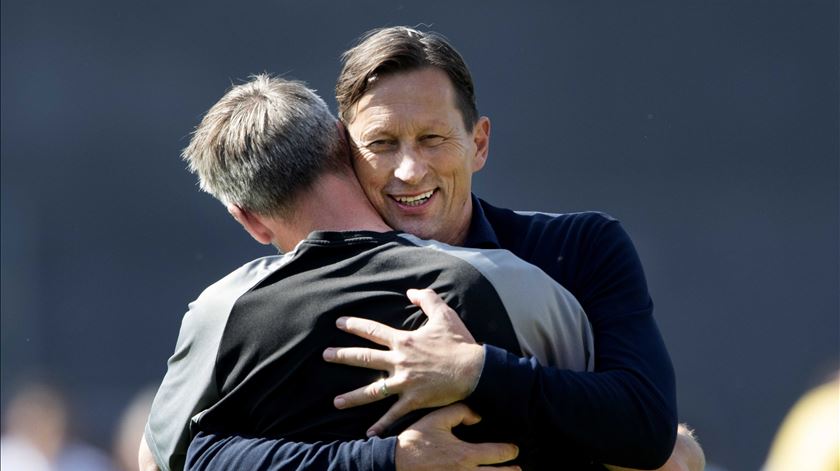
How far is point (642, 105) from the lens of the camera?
23.4 feet

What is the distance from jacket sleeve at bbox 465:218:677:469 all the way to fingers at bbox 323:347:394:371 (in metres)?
0.16

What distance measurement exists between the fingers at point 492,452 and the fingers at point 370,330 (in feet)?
0.76

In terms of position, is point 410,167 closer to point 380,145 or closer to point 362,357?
point 380,145

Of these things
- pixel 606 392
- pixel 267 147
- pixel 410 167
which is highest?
pixel 267 147

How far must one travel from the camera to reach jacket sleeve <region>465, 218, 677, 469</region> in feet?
7.02

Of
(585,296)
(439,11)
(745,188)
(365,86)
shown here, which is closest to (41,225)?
(439,11)

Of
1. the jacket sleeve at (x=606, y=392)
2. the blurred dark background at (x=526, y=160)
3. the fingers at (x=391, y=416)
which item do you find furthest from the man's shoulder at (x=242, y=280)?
the blurred dark background at (x=526, y=160)

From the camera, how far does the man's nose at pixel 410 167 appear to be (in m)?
2.75

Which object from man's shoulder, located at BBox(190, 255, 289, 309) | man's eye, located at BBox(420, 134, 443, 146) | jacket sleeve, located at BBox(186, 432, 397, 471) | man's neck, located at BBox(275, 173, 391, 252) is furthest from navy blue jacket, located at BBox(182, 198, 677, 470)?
man's eye, located at BBox(420, 134, 443, 146)

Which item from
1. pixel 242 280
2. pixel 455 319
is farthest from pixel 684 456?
pixel 242 280

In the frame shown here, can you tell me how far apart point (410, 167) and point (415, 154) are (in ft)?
0.14

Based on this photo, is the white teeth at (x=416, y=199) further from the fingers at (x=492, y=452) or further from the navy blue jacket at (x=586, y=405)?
the fingers at (x=492, y=452)

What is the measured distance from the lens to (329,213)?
7.74ft

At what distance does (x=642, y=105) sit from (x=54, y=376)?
3.58 metres
